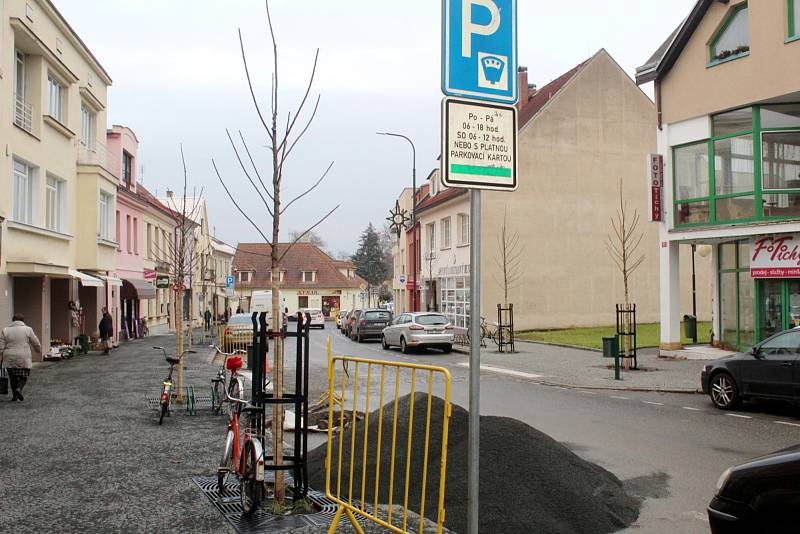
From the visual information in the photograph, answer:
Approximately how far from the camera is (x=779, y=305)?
18.5m

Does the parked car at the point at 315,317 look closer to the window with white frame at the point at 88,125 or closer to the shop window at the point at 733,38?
the window with white frame at the point at 88,125

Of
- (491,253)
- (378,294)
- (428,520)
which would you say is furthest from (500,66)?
(378,294)

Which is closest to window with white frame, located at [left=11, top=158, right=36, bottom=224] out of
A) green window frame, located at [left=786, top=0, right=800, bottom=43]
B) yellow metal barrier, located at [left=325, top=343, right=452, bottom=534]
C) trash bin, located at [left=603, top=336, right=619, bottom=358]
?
yellow metal barrier, located at [left=325, top=343, right=452, bottom=534]

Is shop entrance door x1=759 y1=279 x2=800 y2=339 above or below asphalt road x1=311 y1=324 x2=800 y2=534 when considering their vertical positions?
above

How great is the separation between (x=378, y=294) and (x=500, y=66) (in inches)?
3975

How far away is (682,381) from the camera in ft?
52.4

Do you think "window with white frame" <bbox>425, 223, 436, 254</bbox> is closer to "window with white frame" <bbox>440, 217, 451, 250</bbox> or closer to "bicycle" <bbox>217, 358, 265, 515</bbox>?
"window with white frame" <bbox>440, 217, 451, 250</bbox>

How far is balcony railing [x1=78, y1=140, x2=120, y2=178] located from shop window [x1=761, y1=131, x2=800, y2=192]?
74.9 feet

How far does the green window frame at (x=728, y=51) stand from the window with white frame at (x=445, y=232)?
21.5 meters

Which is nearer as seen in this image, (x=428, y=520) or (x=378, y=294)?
(x=428, y=520)

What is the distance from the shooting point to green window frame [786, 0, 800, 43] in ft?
57.6

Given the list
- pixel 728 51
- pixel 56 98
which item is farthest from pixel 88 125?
pixel 728 51

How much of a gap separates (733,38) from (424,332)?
45.4 feet

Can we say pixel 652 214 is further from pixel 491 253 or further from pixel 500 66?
pixel 500 66
